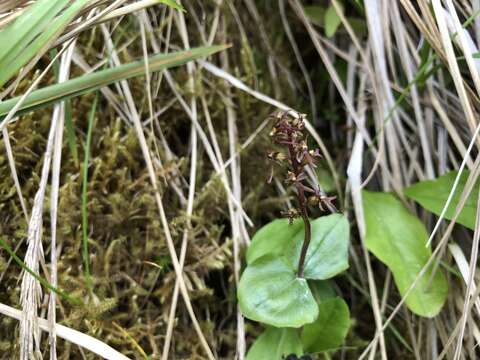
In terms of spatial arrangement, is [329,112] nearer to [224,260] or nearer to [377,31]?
[377,31]

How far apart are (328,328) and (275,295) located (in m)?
0.13

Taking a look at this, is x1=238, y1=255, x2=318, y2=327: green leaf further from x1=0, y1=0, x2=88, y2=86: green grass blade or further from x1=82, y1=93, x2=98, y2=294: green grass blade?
x1=0, y1=0, x2=88, y2=86: green grass blade

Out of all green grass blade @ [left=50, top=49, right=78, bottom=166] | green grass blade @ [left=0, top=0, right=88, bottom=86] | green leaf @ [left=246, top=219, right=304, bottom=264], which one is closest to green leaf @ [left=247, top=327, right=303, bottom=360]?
green leaf @ [left=246, top=219, right=304, bottom=264]

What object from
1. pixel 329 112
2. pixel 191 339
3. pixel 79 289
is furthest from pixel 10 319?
pixel 329 112

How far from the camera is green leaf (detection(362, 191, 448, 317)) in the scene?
1150 millimetres

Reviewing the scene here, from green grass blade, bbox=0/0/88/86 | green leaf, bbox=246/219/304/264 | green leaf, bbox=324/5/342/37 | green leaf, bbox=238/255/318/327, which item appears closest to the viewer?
green grass blade, bbox=0/0/88/86

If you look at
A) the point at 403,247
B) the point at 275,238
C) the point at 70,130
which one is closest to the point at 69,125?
the point at 70,130

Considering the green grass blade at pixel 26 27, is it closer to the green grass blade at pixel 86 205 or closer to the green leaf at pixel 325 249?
the green grass blade at pixel 86 205

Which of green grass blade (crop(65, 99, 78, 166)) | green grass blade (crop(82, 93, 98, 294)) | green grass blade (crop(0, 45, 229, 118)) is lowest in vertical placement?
green grass blade (crop(82, 93, 98, 294))

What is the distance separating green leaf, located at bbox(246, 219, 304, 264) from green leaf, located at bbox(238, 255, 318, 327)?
0.10 ft

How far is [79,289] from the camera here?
113 centimetres

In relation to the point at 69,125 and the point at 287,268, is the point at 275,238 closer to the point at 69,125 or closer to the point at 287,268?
the point at 287,268

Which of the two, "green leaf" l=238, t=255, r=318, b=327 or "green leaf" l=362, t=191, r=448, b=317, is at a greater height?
"green leaf" l=238, t=255, r=318, b=327

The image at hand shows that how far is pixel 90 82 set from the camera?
1.10 m
